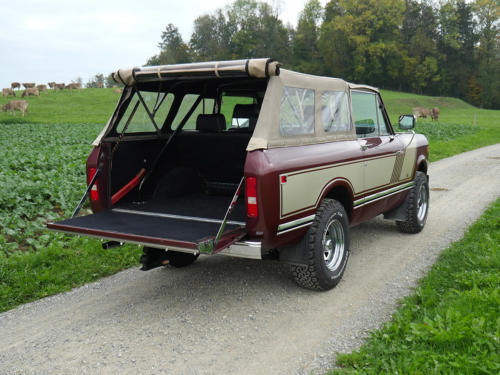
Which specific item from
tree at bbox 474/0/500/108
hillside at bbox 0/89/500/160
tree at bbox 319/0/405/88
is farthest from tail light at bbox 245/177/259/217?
tree at bbox 474/0/500/108

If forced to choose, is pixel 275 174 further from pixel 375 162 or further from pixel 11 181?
pixel 11 181

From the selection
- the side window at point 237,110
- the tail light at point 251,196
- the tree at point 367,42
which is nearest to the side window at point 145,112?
the side window at point 237,110

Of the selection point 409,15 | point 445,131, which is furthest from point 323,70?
point 445,131

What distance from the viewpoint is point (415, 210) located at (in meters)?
6.74

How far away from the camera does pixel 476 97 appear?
265ft

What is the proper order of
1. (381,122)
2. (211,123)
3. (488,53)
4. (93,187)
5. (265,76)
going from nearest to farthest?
1. (265,76)
2. (93,187)
3. (211,123)
4. (381,122)
5. (488,53)

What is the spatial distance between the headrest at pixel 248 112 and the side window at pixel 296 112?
4.30 ft

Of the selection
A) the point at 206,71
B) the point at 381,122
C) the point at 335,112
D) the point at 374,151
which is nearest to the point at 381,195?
the point at 374,151

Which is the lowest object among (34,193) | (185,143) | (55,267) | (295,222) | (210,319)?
(210,319)

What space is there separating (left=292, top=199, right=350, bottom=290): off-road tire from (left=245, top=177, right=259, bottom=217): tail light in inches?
30.4

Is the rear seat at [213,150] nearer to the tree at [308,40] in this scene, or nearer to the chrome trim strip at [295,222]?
the chrome trim strip at [295,222]

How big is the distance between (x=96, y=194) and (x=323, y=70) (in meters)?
88.5

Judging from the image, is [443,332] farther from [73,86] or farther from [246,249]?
[73,86]

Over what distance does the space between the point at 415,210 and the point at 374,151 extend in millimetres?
1687
